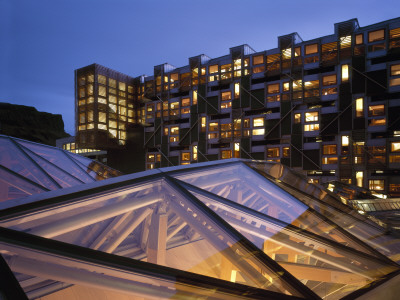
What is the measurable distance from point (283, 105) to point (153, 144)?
18.6m

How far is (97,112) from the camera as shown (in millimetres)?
33969

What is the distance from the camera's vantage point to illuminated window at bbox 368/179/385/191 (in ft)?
77.6

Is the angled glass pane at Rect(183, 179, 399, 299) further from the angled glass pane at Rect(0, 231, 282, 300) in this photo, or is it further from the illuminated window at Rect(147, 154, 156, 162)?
the illuminated window at Rect(147, 154, 156, 162)

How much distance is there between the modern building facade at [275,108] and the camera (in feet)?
78.9

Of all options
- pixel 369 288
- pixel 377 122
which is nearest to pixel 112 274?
pixel 369 288

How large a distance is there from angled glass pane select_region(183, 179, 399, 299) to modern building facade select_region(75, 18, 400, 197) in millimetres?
25530

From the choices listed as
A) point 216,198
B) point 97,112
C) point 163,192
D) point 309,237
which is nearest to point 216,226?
point 216,198

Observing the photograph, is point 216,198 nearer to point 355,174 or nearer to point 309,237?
point 309,237

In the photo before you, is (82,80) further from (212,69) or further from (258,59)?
(258,59)

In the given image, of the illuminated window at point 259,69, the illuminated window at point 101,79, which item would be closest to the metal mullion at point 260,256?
the illuminated window at point 259,69

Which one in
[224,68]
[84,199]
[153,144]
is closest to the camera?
[84,199]

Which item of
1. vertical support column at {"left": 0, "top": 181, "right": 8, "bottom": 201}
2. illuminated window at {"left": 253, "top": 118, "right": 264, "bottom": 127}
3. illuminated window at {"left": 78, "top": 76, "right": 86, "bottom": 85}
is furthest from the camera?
illuminated window at {"left": 78, "top": 76, "right": 86, "bottom": 85}

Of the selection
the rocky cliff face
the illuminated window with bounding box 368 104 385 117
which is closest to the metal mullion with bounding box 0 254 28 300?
the illuminated window with bounding box 368 104 385 117

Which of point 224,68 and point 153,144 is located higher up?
point 224,68
